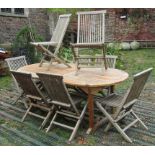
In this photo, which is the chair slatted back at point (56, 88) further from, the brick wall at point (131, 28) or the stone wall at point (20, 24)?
the brick wall at point (131, 28)

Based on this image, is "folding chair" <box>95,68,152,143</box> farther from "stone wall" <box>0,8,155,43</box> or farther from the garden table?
"stone wall" <box>0,8,155,43</box>

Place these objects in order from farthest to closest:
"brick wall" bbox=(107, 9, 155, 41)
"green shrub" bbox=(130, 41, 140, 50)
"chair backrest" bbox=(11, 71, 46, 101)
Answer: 1. "brick wall" bbox=(107, 9, 155, 41)
2. "green shrub" bbox=(130, 41, 140, 50)
3. "chair backrest" bbox=(11, 71, 46, 101)

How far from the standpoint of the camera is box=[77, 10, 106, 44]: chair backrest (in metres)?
5.62

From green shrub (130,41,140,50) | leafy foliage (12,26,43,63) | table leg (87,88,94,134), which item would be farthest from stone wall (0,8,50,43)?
table leg (87,88,94,134)

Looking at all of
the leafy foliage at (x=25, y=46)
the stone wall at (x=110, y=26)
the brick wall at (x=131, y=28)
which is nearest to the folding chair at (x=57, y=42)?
the leafy foliage at (x=25, y=46)

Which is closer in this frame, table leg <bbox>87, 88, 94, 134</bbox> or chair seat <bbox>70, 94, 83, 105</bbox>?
table leg <bbox>87, 88, 94, 134</bbox>

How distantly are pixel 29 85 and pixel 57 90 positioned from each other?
66 cm

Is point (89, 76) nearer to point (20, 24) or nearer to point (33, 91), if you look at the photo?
point (33, 91)

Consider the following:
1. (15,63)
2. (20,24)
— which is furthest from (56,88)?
(20,24)

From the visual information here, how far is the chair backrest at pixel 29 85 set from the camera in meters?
4.70

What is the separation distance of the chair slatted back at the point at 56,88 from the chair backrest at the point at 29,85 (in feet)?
0.94

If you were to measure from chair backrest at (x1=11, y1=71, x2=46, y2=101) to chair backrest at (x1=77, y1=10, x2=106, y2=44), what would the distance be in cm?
149

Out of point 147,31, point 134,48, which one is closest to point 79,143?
point 134,48

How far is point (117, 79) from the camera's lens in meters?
4.57
